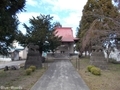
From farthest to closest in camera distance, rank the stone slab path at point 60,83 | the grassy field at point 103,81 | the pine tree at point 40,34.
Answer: the pine tree at point 40,34, the grassy field at point 103,81, the stone slab path at point 60,83

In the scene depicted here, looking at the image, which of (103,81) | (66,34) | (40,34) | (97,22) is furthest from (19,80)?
(66,34)

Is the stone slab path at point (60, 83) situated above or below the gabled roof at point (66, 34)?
below

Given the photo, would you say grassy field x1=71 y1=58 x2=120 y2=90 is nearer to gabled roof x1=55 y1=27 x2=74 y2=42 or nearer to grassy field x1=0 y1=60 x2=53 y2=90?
grassy field x1=0 y1=60 x2=53 y2=90

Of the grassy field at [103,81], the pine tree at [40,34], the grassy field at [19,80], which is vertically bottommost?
the grassy field at [103,81]

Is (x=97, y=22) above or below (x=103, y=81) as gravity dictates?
above

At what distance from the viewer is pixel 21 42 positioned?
2680 cm

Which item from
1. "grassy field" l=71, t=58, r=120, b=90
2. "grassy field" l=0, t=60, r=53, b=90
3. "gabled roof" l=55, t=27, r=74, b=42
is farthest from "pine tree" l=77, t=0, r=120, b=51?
"gabled roof" l=55, t=27, r=74, b=42

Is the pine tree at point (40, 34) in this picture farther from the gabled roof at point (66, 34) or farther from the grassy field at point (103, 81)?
the gabled roof at point (66, 34)

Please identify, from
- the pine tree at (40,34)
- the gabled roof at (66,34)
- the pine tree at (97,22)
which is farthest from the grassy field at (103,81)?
the gabled roof at (66,34)

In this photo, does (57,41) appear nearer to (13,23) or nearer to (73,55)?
(73,55)

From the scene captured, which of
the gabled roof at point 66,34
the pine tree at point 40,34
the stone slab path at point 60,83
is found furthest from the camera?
the gabled roof at point 66,34

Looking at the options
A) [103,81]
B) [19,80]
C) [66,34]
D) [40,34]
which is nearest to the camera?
[103,81]

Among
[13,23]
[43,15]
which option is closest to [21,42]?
[43,15]

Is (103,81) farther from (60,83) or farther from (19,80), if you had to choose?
(19,80)
